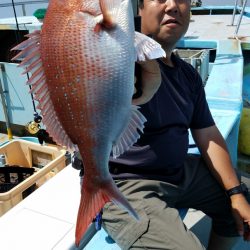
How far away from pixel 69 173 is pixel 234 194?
3.10ft

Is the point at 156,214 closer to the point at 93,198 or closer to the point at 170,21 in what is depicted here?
the point at 93,198

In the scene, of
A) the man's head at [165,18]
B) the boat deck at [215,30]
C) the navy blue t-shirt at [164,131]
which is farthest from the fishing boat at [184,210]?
the man's head at [165,18]

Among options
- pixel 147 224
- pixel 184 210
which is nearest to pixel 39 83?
pixel 147 224

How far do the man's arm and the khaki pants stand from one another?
0.36 feet

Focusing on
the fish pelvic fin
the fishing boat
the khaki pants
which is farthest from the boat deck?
the fish pelvic fin

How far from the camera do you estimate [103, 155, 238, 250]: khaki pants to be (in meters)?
1.39

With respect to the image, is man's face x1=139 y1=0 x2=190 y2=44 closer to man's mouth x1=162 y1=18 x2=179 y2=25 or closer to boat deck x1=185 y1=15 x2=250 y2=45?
man's mouth x1=162 y1=18 x2=179 y2=25

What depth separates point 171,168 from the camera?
67.3 inches

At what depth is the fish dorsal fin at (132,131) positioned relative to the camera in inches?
40.5

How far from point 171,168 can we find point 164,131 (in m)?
0.21

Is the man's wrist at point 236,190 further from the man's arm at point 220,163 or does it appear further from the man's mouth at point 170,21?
the man's mouth at point 170,21

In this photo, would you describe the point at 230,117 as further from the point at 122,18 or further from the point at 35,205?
the point at 122,18

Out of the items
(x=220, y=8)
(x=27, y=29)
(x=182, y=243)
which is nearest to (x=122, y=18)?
(x=182, y=243)

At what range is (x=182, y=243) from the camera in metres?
1.37
